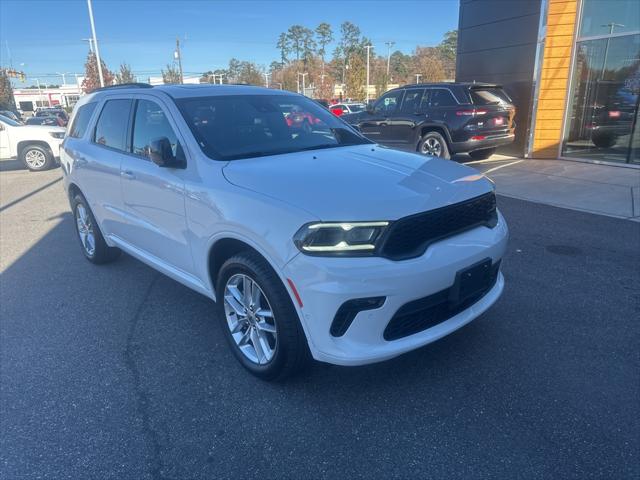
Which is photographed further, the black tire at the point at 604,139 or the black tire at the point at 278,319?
the black tire at the point at 604,139

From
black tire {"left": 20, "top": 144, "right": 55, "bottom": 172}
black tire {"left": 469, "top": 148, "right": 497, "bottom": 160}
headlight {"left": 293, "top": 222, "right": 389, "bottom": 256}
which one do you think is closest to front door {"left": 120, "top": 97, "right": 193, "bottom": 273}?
headlight {"left": 293, "top": 222, "right": 389, "bottom": 256}

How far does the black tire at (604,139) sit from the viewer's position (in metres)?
10.9

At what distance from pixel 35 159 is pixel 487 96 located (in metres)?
12.8

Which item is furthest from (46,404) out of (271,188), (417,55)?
(417,55)

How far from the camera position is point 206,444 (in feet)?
8.38

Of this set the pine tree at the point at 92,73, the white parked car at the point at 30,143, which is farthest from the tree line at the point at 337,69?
the white parked car at the point at 30,143

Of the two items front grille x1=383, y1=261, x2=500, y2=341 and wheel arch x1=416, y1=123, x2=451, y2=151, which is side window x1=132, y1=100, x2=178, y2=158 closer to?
front grille x1=383, y1=261, x2=500, y2=341

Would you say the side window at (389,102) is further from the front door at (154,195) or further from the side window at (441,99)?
the front door at (154,195)

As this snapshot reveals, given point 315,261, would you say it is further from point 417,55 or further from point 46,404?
point 417,55

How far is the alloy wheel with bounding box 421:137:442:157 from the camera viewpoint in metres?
10.5

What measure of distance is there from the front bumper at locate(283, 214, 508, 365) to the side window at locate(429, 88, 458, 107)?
327 inches

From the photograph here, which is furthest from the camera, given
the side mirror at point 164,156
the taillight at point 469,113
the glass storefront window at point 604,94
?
the glass storefront window at point 604,94

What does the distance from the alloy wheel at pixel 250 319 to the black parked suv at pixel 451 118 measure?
297 inches

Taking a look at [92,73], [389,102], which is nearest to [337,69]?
[92,73]
